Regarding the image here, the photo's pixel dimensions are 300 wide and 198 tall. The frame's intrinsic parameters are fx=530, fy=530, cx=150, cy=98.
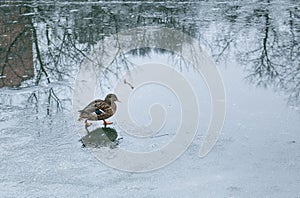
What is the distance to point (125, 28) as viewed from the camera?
8.52 metres

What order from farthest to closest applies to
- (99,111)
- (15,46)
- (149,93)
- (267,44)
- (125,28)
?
(125,28), (15,46), (267,44), (149,93), (99,111)

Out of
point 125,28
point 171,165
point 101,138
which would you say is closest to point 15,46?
point 125,28

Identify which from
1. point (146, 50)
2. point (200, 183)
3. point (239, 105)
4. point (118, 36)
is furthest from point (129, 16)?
point (200, 183)

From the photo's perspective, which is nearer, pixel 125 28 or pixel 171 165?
pixel 171 165

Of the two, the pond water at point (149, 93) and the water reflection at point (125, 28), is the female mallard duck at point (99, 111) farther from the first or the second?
the water reflection at point (125, 28)

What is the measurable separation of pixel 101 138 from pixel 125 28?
3780 millimetres

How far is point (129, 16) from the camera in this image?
30.2ft

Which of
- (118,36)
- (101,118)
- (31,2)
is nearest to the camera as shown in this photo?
(101,118)

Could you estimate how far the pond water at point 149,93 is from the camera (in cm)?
436

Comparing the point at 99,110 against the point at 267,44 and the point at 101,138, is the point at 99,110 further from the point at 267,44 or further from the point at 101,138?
the point at 267,44

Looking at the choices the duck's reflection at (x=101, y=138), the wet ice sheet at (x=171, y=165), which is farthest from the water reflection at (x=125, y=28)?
the duck's reflection at (x=101, y=138)

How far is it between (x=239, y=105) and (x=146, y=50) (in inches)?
77.9

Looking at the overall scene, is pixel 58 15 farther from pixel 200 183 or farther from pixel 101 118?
pixel 200 183

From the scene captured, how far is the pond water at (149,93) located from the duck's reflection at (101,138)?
8 centimetres
